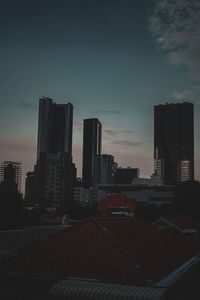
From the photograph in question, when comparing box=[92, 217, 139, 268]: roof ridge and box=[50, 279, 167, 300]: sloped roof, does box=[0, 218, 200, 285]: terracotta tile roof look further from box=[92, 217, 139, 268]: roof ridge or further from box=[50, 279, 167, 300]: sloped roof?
box=[50, 279, 167, 300]: sloped roof

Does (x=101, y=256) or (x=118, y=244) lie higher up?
(x=118, y=244)

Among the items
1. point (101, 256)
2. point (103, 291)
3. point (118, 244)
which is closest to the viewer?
point (103, 291)

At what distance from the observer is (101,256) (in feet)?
49.9

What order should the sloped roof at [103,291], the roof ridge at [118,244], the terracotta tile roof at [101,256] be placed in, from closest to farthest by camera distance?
the sloped roof at [103,291], the terracotta tile roof at [101,256], the roof ridge at [118,244]

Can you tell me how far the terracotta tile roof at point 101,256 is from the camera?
1405 centimetres

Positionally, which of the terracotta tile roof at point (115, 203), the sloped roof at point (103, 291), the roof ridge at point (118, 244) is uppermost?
the roof ridge at point (118, 244)

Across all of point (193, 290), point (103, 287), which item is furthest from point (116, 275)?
point (193, 290)

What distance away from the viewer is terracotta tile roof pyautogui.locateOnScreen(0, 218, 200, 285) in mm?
14047

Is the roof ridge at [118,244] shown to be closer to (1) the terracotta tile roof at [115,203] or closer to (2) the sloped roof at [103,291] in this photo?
(2) the sloped roof at [103,291]

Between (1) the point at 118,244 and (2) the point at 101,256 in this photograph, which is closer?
(2) the point at 101,256

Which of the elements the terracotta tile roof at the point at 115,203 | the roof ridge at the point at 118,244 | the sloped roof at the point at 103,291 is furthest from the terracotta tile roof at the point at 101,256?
the terracotta tile roof at the point at 115,203

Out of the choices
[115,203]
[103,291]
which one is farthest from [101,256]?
[115,203]

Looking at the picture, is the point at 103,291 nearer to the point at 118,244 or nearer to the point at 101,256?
the point at 101,256

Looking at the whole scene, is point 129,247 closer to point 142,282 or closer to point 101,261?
point 101,261
